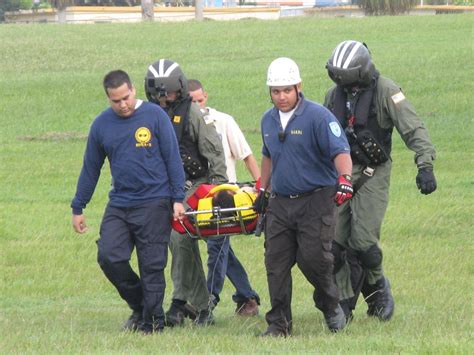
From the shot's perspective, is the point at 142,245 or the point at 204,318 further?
the point at 204,318

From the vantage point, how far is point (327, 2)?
93812mm

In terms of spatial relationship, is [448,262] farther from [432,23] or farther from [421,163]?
[432,23]

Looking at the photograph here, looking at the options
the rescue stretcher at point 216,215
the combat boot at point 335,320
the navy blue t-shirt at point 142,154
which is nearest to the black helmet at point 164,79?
the navy blue t-shirt at point 142,154

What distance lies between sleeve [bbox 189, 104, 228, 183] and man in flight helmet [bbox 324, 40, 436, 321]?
3.11 ft

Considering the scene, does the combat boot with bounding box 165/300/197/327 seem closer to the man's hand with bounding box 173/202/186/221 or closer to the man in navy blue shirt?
the man in navy blue shirt

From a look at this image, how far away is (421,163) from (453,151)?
14310 millimetres

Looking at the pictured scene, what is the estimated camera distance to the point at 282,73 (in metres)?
8.77

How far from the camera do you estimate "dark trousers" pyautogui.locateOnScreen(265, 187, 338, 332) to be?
8820 millimetres

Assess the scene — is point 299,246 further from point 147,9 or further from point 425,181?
point 147,9

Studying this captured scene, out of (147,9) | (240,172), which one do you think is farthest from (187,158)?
(147,9)

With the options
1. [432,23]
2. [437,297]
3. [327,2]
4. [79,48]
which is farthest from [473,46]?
[327,2]

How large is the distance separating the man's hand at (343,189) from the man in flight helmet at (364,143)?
0.84 meters

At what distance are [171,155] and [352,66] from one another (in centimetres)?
155

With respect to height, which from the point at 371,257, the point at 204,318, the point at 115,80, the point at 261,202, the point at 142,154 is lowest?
the point at 204,318
